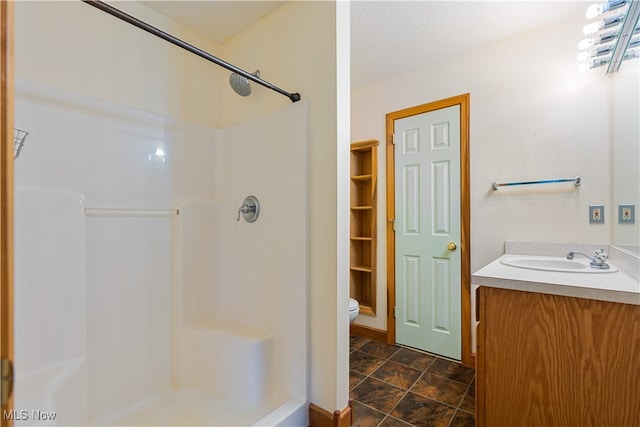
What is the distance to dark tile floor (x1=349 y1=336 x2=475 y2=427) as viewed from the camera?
1518mm

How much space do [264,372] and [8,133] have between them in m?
1.51

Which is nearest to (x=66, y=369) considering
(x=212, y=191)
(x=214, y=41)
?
(x=212, y=191)

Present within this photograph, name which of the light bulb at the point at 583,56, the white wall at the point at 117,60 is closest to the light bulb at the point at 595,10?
the light bulb at the point at 583,56

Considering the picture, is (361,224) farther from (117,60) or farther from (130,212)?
(117,60)

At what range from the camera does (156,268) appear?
1.68 metres

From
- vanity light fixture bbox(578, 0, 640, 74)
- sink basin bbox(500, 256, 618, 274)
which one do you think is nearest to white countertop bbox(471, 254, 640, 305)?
sink basin bbox(500, 256, 618, 274)

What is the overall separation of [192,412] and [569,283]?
1.87 metres

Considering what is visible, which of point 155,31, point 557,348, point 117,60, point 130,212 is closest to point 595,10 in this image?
point 557,348

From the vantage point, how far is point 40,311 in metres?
1.23

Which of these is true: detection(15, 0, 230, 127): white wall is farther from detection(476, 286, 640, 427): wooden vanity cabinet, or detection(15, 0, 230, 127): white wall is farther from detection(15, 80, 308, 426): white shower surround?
detection(476, 286, 640, 427): wooden vanity cabinet

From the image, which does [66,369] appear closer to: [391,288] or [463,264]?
[391,288]

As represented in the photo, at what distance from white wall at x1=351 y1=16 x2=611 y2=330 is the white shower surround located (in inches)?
55.7

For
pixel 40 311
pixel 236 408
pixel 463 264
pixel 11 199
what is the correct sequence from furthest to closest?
pixel 463 264
pixel 236 408
pixel 40 311
pixel 11 199

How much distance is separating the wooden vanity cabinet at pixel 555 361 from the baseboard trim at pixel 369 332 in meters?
1.26
